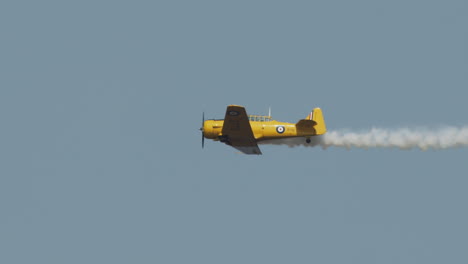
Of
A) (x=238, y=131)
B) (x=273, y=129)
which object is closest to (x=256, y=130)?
(x=273, y=129)

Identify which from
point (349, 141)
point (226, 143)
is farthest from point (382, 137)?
point (226, 143)

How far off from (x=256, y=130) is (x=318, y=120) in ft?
11.4

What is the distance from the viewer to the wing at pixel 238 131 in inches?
1800

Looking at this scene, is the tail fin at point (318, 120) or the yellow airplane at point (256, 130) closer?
the yellow airplane at point (256, 130)

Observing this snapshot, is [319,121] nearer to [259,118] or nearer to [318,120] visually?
[318,120]

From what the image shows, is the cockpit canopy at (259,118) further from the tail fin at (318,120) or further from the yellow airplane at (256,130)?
the tail fin at (318,120)

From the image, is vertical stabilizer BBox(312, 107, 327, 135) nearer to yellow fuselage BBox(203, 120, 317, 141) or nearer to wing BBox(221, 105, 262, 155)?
yellow fuselage BBox(203, 120, 317, 141)

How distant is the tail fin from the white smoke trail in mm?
1033

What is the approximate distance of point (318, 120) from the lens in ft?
160

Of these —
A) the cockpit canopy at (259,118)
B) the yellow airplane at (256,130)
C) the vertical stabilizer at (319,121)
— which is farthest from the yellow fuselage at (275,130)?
the vertical stabilizer at (319,121)

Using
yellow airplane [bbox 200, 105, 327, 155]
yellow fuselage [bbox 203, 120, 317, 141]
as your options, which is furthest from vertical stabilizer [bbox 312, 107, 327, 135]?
yellow fuselage [bbox 203, 120, 317, 141]

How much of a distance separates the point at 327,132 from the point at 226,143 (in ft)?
18.9

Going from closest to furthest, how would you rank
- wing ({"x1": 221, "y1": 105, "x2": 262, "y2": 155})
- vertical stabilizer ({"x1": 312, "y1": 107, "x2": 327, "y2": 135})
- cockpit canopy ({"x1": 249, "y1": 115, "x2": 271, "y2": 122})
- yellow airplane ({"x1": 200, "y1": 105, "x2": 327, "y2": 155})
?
wing ({"x1": 221, "y1": 105, "x2": 262, "y2": 155}) → yellow airplane ({"x1": 200, "y1": 105, "x2": 327, "y2": 155}) → cockpit canopy ({"x1": 249, "y1": 115, "x2": 271, "y2": 122}) → vertical stabilizer ({"x1": 312, "y1": 107, "x2": 327, "y2": 135})

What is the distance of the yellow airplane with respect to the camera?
155ft
